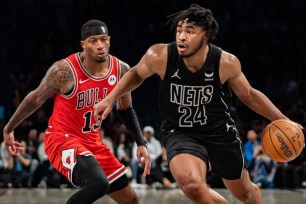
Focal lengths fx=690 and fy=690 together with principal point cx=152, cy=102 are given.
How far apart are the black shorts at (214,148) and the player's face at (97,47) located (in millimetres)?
848

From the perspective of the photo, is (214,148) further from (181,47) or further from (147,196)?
(147,196)

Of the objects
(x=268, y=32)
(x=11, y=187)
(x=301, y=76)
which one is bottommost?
(x=11, y=187)

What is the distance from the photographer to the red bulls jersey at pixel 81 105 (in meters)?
5.43

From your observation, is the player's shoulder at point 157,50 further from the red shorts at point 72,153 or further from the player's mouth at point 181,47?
the red shorts at point 72,153

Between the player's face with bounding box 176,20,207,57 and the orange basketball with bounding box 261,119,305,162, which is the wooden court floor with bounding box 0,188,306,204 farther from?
the player's face with bounding box 176,20,207,57

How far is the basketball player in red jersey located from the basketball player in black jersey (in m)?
0.50

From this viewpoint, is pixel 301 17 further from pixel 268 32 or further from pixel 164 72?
pixel 164 72

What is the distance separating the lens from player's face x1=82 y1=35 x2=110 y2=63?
217 inches

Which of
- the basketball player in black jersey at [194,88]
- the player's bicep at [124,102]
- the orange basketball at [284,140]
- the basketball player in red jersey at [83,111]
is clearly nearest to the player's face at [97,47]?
the basketball player in red jersey at [83,111]

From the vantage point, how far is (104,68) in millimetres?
5578

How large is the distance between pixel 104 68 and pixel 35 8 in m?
10.6

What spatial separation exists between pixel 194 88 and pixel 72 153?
3.53ft

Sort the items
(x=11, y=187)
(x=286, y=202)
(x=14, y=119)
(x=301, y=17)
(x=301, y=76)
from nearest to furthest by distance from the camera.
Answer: (x=14, y=119) < (x=286, y=202) < (x=11, y=187) < (x=301, y=76) < (x=301, y=17)

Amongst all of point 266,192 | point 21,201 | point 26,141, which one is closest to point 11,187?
point 26,141
